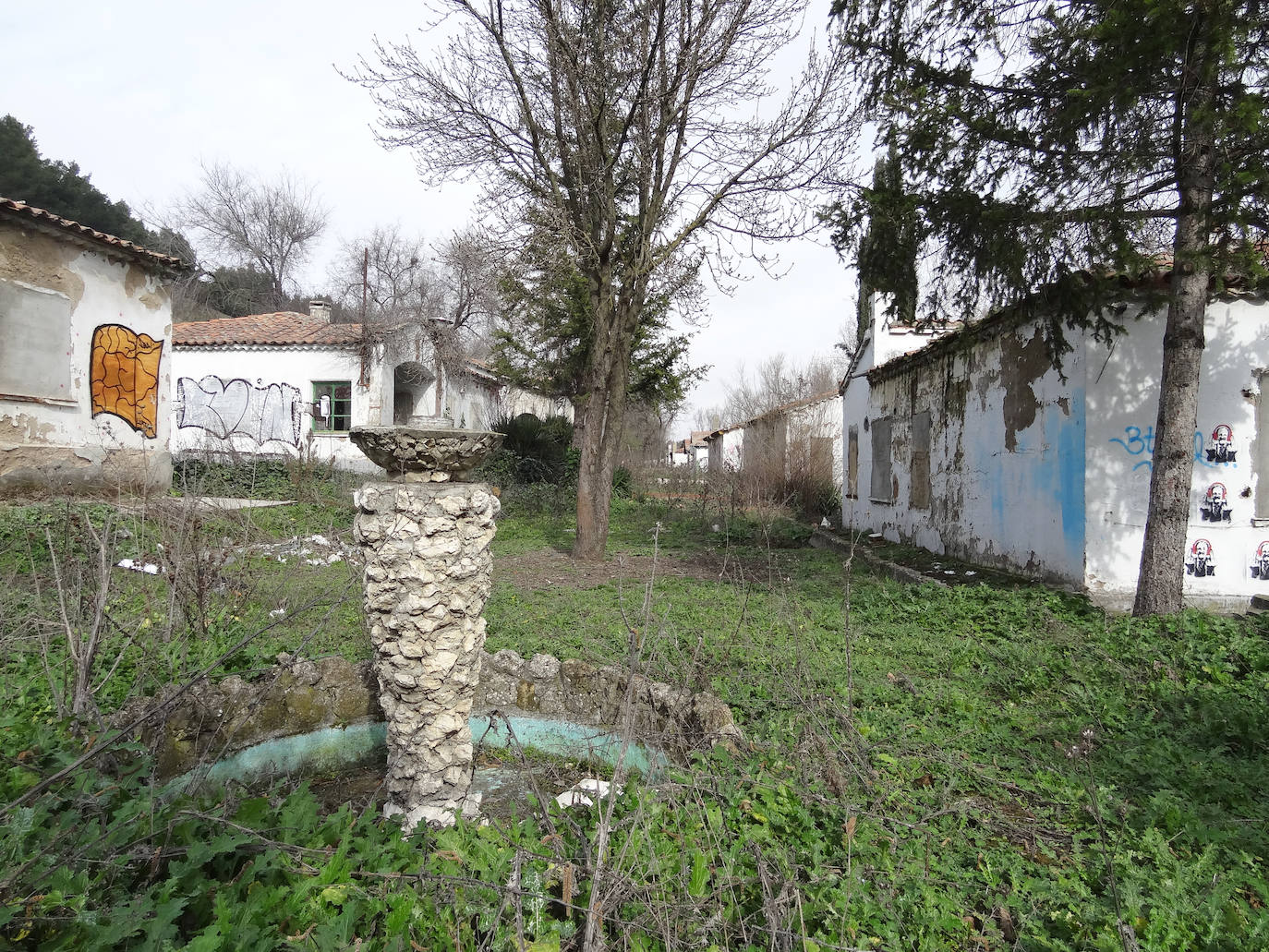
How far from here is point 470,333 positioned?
21484 millimetres

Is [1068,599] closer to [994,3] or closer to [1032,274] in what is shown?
[1032,274]

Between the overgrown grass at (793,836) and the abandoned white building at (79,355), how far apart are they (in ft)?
19.6

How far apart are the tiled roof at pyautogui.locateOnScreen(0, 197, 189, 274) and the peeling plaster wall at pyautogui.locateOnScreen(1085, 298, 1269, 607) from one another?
41.7 feet

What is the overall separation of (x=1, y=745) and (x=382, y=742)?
1.98 metres

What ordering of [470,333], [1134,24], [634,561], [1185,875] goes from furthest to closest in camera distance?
[470,333], [634,561], [1134,24], [1185,875]

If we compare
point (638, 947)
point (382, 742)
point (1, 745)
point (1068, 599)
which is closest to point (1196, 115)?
point (1068, 599)

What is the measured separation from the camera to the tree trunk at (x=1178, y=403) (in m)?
5.93

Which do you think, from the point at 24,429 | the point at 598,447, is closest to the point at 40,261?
the point at 24,429

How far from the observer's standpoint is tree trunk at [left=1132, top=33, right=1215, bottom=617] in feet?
19.4

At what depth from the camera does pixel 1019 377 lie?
837 cm

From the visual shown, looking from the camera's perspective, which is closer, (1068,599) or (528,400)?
(1068,599)

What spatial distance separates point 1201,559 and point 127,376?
47.2ft

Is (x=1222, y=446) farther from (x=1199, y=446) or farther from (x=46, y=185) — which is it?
(x=46, y=185)

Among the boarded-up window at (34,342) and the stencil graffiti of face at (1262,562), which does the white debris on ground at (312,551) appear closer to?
the boarded-up window at (34,342)
